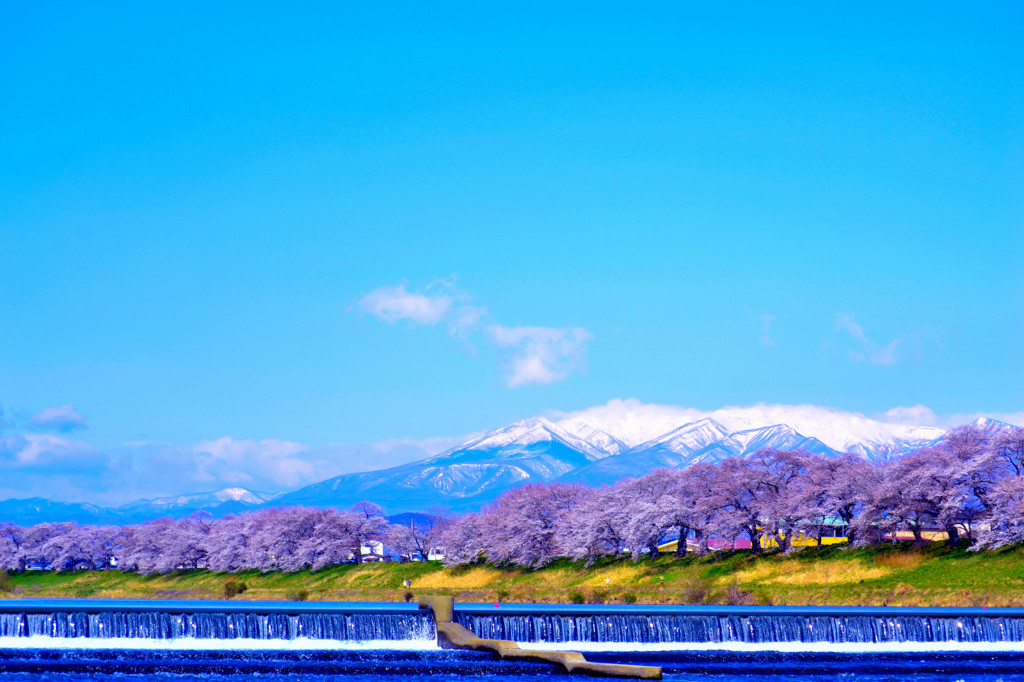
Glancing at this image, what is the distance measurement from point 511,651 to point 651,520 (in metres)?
56.4

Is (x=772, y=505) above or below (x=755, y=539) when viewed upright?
above

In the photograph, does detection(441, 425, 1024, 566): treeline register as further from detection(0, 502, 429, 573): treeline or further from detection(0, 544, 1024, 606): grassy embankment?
detection(0, 502, 429, 573): treeline

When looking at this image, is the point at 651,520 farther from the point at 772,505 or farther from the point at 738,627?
the point at 738,627

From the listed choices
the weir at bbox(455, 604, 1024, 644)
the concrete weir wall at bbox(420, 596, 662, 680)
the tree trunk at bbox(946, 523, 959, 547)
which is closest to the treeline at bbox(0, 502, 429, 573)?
the tree trunk at bbox(946, 523, 959, 547)

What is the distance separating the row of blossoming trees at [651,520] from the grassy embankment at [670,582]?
215 centimetres

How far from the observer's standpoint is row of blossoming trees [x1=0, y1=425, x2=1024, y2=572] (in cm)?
8219

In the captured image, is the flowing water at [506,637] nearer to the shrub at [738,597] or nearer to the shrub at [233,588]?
the shrub at [738,597]

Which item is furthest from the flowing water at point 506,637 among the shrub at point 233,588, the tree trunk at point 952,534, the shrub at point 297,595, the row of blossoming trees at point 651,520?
the shrub at point 233,588

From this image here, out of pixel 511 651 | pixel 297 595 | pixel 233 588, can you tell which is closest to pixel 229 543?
pixel 233 588

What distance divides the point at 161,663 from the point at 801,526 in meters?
63.4

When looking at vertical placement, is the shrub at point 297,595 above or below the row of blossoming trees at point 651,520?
below

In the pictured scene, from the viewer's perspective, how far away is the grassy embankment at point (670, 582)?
7294 centimetres

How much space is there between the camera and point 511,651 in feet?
140

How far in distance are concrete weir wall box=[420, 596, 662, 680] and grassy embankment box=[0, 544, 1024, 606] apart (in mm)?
35627
